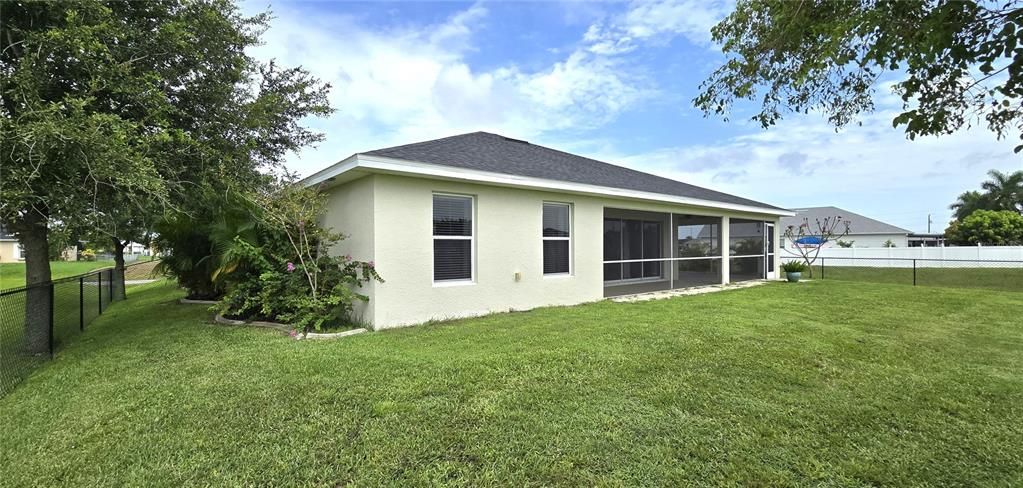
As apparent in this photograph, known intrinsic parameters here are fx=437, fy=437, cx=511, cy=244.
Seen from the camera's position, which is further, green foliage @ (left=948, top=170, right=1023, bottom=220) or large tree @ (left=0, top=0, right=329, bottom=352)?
green foliage @ (left=948, top=170, right=1023, bottom=220)

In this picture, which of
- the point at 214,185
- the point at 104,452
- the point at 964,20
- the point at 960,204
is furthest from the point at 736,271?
the point at 960,204

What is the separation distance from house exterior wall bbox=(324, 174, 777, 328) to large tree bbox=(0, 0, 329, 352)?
222 centimetres

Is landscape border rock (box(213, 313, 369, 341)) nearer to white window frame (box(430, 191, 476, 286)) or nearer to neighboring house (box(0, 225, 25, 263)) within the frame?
white window frame (box(430, 191, 476, 286))

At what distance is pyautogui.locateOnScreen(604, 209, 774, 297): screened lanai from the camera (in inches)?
561

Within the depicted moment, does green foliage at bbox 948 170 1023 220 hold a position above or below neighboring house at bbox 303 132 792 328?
above

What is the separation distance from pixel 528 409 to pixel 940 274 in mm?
25069

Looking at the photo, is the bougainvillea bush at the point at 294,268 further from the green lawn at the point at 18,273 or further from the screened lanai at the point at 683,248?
the green lawn at the point at 18,273

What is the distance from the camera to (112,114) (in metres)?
5.01

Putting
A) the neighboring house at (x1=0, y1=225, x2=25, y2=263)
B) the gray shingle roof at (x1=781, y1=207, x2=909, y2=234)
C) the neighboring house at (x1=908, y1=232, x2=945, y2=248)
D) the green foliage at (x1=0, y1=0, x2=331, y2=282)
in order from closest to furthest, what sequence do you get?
the green foliage at (x1=0, y1=0, x2=331, y2=282), the gray shingle roof at (x1=781, y1=207, x2=909, y2=234), the neighboring house at (x1=0, y1=225, x2=25, y2=263), the neighboring house at (x1=908, y1=232, x2=945, y2=248)

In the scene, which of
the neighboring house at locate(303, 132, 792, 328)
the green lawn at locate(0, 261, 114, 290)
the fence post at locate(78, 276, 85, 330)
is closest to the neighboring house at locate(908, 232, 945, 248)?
the neighboring house at locate(303, 132, 792, 328)

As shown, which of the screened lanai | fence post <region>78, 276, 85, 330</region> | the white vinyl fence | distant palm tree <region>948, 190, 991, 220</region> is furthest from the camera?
distant palm tree <region>948, 190, 991, 220</region>

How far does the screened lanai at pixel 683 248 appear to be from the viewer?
1426cm

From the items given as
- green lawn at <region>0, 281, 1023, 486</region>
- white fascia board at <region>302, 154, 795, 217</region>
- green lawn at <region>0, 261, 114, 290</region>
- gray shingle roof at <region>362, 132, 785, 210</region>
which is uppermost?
gray shingle roof at <region>362, 132, 785, 210</region>

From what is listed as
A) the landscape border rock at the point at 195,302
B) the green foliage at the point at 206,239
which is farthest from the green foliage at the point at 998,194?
the landscape border rock at the point at 195,302
